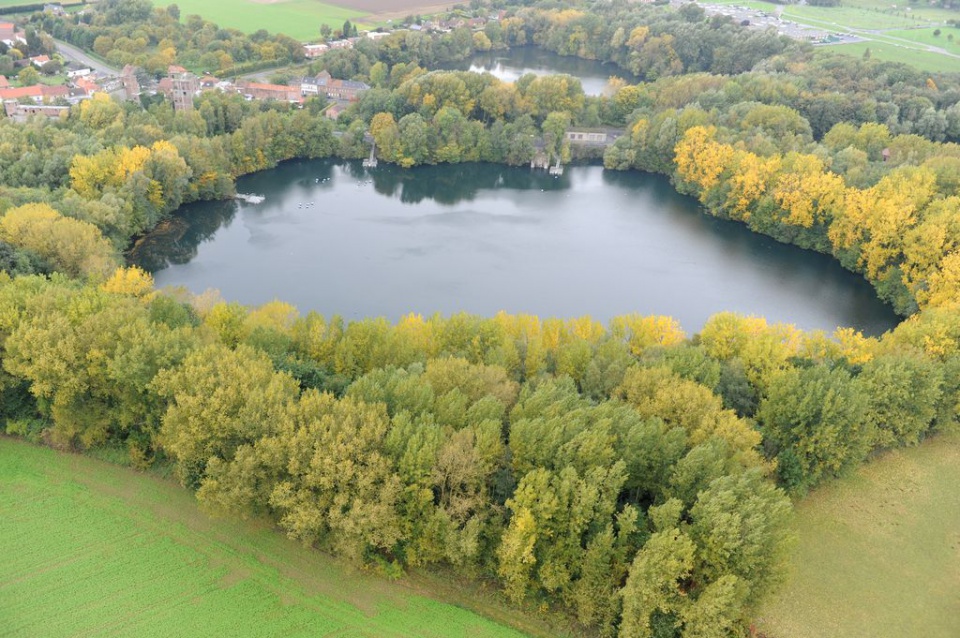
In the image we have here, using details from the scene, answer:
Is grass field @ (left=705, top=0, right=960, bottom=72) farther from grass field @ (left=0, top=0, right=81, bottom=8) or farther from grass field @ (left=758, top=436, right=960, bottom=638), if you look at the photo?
grass field @ (left=0, top=0, right=81, bottom=8)

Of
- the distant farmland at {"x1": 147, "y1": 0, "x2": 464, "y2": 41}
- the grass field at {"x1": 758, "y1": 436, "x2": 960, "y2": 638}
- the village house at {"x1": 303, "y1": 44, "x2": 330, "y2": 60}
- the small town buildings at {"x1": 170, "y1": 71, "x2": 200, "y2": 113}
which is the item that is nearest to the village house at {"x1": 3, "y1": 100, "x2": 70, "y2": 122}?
the small town buildings at {"x1": 170, "y1": 71, "x2": 200, "y2": 113}

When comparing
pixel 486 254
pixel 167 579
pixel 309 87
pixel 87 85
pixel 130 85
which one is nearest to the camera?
pixel 167 579

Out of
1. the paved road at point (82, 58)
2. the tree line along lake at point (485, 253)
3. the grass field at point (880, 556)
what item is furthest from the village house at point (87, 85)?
the grass field at point (880, 556)

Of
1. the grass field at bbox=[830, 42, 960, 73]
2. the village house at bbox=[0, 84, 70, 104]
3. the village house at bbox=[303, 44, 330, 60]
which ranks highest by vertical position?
the grass field at bbox=[830, 42, 960, 73]

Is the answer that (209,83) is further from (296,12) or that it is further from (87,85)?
(296,12)

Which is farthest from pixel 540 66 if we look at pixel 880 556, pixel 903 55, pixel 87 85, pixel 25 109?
pixel 880 556

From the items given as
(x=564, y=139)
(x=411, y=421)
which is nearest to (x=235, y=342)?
(x=411, y=421)
